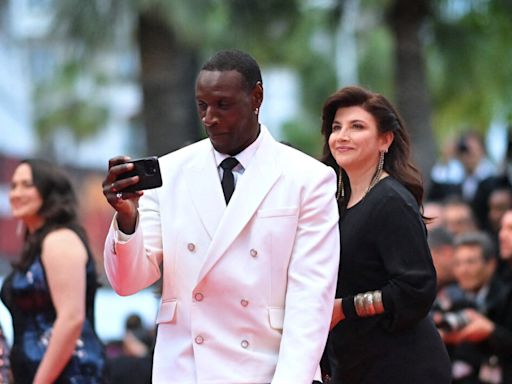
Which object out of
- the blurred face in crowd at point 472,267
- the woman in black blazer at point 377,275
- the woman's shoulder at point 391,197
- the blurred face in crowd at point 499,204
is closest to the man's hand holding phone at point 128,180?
the woman in black blazer at point 377,275

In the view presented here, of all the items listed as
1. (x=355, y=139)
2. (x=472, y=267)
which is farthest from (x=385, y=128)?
(x=472, y=267)

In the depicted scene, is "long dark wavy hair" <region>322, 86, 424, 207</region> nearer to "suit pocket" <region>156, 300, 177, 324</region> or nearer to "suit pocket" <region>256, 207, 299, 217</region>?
"suit pocket" <region>256, 207, 299, 217</region>

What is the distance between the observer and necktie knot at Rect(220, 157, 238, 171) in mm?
5461

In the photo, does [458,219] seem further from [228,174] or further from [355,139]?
[228,174]

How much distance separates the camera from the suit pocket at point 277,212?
534 cm

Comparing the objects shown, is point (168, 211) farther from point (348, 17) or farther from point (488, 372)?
point (348, 17)

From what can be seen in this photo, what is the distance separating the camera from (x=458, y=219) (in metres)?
11.9

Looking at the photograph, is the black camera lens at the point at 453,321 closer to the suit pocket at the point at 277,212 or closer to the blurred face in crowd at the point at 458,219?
the suit pocket at the point at 277,212

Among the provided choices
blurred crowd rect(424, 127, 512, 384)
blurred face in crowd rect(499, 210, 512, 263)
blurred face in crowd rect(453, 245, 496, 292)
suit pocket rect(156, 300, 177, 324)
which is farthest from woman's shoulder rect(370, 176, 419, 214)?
blurred face in crowd rect(453, 245, 496, 292)

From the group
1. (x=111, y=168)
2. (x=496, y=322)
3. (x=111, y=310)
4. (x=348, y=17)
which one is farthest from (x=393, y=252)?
(x=348, y=17)

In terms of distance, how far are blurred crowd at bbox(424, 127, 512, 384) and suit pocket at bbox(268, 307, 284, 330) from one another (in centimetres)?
181

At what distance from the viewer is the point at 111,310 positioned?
1400cm

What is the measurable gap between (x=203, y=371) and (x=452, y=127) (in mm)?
29900

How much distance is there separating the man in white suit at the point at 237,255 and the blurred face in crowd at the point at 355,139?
1038 millimetres
